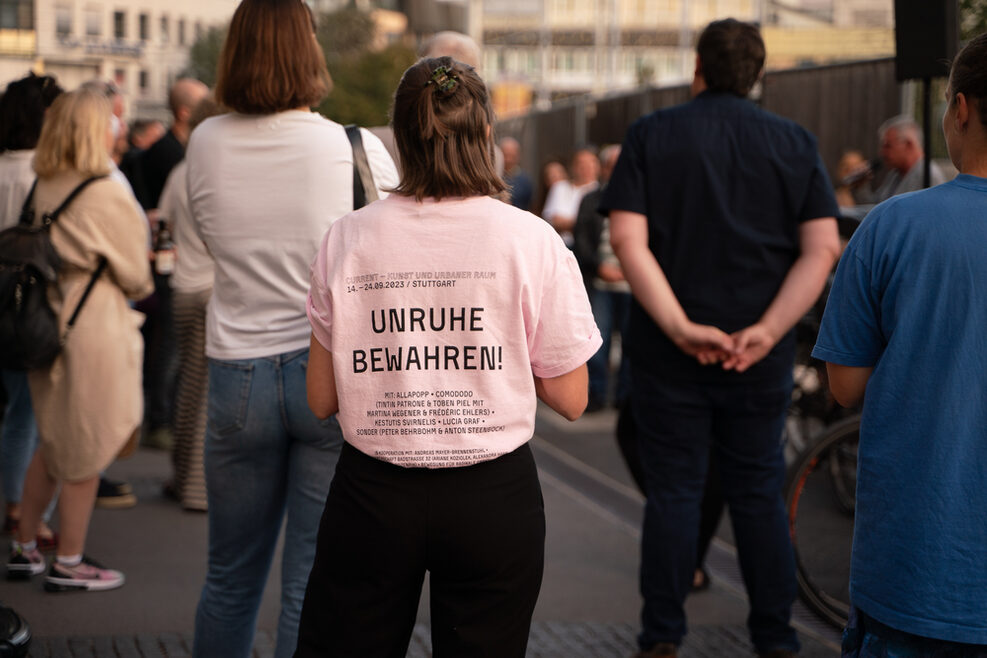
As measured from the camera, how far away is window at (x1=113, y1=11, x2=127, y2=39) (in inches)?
317

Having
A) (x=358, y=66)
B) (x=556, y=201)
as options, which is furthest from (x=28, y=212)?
(x=358, y=66)

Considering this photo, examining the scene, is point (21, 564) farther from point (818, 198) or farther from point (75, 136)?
point (818, 198)

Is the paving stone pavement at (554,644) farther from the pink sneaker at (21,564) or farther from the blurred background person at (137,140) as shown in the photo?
the blurred background person at (137,140)

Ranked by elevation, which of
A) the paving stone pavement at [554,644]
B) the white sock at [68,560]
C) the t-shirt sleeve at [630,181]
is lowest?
the paving stone pavement at [554,644]

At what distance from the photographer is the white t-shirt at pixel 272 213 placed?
3373 mm

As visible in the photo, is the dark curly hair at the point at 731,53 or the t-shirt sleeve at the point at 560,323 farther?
the dark curly hair at the point at 731,53

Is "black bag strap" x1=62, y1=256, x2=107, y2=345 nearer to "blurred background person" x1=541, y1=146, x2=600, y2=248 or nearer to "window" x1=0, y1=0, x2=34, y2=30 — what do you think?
"window" x1=0, y1=0, x2=34, y2=30

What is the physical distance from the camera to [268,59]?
339 centimetres

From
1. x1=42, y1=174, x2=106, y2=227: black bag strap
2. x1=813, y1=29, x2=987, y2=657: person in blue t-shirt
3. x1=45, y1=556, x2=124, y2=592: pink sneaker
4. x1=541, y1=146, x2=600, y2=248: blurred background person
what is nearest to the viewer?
x1=813, y1=29, x2=987, y2=657: person in blue t-shirt

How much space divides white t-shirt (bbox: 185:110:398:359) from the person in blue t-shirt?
143cm

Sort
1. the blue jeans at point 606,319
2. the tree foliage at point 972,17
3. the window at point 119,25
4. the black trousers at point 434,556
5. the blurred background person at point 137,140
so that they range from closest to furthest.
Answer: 1. the black trousers at point 434,556
2. the tree foliage at point 972,17
3. the window at point 119,25
4. the blurred background person at point 137,140
5. the blue jeans at point 606,319

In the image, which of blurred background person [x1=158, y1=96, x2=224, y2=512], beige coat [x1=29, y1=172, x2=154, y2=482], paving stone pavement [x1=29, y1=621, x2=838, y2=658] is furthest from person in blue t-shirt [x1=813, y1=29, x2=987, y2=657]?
blurred background person [x1=158, y1=96, x2=224, y2=512]

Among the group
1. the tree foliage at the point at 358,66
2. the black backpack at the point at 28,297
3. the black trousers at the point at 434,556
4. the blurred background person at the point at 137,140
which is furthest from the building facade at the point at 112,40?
the tree foliage at the point at 358,66

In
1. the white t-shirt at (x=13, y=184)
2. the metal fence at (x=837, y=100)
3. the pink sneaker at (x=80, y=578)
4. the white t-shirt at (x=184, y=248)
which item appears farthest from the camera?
the metal fence at (x=837, y=100)
